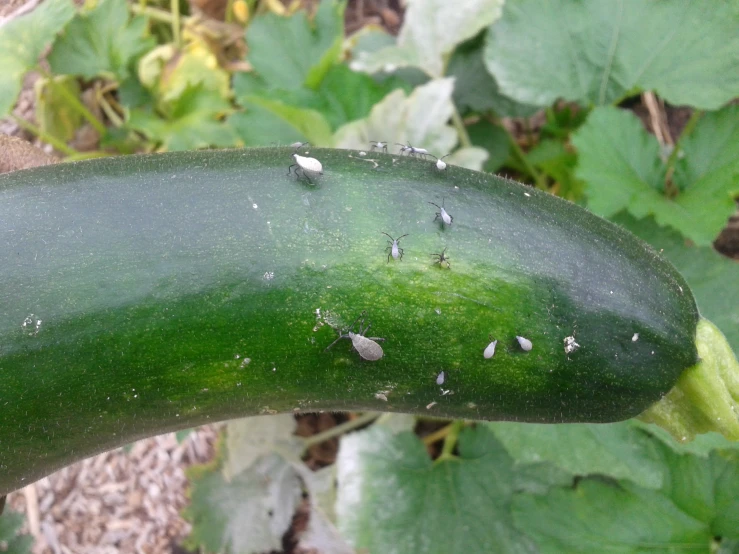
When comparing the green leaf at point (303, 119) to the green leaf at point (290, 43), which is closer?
the green leaf at point (303, 119)

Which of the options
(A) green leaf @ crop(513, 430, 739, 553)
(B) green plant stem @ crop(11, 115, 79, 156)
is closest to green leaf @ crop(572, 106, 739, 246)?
(A) green leaf @ crop(513, 430, 739, 553)

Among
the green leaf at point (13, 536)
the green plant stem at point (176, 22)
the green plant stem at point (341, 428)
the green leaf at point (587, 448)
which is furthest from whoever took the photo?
the green plant stem at point (176, 22)

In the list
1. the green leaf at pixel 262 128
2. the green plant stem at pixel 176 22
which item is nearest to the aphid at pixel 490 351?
the green leaf at pixel 262 128

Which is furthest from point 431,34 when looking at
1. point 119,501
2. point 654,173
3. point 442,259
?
point 119,501

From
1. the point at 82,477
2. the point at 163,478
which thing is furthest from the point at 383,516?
the point at 82,477

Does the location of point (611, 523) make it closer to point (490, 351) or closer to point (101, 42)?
point (490, 351)

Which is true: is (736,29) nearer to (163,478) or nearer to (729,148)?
(729,148)

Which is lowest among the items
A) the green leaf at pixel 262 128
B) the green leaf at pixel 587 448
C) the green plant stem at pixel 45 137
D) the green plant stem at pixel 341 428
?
the green plant stem at pixel 341 428

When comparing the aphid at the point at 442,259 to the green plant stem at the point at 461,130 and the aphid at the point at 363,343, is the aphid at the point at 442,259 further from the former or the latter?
the green plant stem at the point at 461,130
